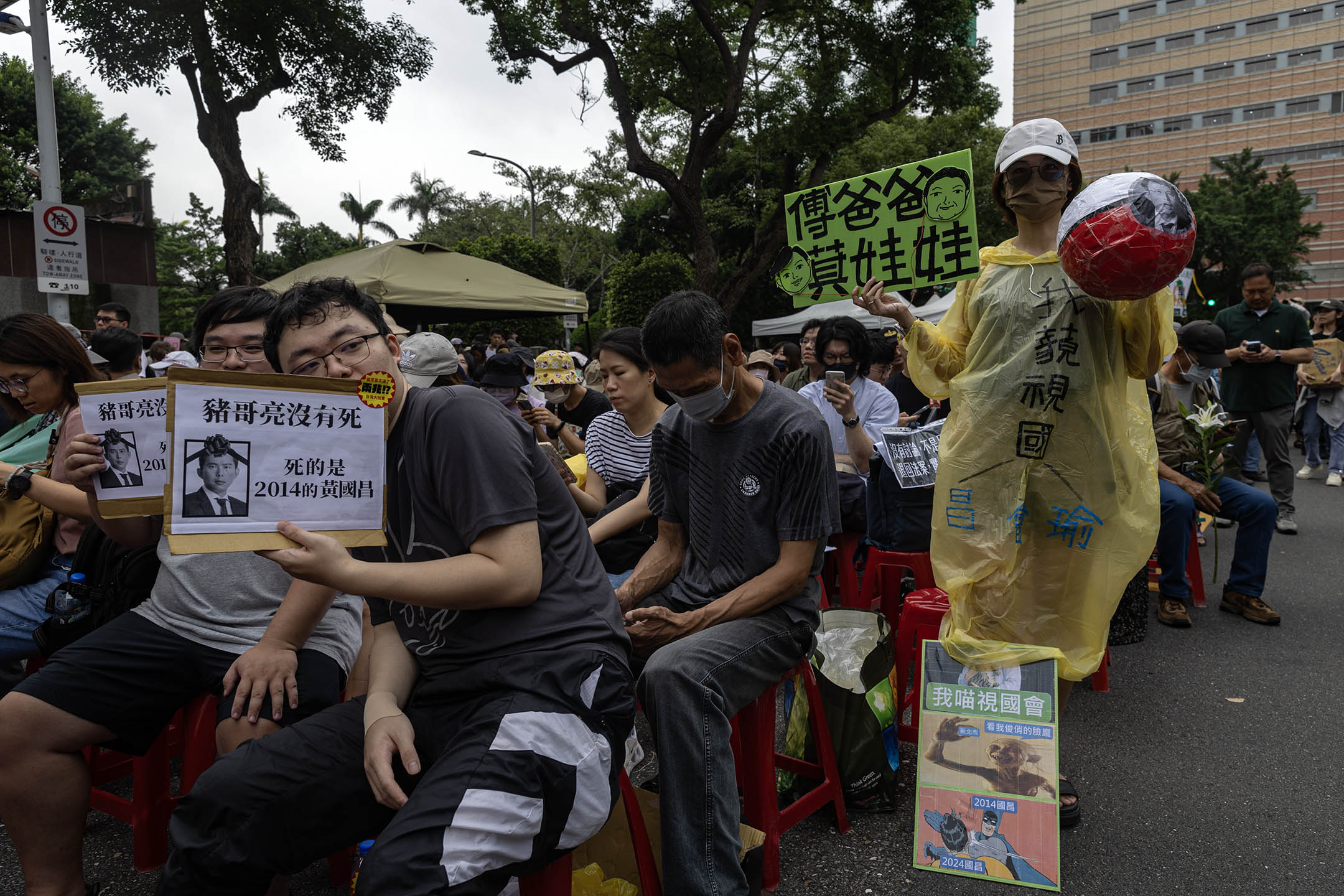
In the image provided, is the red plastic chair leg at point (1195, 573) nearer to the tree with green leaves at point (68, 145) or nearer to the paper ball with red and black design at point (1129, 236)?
the paper ball with red and black design at point (1129, 236)

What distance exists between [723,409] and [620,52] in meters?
12.8

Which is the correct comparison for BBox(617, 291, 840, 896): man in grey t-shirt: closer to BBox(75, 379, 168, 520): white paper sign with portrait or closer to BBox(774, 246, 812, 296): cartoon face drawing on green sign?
BBox(774, 246, 812, 296): cartoon face drawing on green sign

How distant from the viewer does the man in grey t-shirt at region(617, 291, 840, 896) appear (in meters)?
1.91

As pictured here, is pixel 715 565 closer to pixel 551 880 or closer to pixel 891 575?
pixel 551 880

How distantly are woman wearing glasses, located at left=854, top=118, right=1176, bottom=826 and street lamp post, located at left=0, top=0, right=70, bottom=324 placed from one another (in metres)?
7.96

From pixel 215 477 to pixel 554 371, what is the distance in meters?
3.45

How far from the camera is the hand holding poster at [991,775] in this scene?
2283 millimetres

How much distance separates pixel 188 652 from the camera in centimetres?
223

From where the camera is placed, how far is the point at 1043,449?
2506mm

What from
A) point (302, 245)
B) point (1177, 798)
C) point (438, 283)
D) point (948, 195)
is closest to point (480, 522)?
point (948, 195)

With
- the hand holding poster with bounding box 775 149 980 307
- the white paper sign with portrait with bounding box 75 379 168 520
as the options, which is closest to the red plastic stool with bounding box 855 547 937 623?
the hand holding poster with bounding box 775 149 980 307

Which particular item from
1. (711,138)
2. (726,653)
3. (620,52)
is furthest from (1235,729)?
(620,52)

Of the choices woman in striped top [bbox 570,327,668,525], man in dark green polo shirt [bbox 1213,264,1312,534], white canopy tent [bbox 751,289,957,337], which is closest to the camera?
woman in striped top [bbox 570,327,668,525]

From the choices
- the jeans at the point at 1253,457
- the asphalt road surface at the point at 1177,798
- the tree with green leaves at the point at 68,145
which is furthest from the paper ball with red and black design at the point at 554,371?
the tree with green leaves at the point at 68,145
